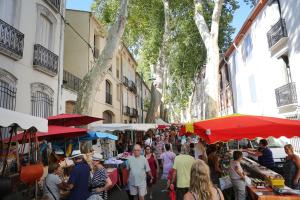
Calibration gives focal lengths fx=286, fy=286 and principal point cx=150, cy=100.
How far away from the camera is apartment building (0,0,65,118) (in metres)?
9.88

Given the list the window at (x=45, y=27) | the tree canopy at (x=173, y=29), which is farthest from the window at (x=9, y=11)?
the tree canopy at (x=173, y=29)

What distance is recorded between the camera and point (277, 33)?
46.9 feet

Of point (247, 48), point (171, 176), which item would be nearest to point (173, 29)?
point (247, 48)

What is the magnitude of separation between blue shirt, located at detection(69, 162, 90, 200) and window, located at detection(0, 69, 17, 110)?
5.76 meters

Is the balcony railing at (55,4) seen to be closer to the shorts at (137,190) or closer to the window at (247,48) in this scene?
the shorts at (137,190)

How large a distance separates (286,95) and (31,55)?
38.4 feet

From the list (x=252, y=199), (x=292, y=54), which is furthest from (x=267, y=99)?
(x=252, y=199)

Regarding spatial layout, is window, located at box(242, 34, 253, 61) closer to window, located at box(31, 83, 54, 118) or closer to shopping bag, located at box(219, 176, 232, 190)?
window, located at box(31, 83, 54, 118)

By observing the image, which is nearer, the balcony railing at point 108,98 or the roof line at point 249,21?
the roof line at point 249,21

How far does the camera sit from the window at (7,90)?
9609 millimetres

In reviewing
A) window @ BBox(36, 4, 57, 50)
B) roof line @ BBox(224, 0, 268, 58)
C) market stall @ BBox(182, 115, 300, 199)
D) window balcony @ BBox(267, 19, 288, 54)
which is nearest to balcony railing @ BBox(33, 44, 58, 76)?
window @ BBox(36, 4, 57, 50)

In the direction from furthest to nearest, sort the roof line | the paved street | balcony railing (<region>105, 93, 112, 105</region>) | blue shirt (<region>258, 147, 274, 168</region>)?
1. balcony railing (<region>105, 93, 112, 105</region>)
2. the roof line
3. the paved street
4. blue shirt (<region>258, 147, 274, 168</region>)

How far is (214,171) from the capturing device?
→ 731cm

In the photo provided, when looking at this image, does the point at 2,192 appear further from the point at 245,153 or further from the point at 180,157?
the point at 245,153
